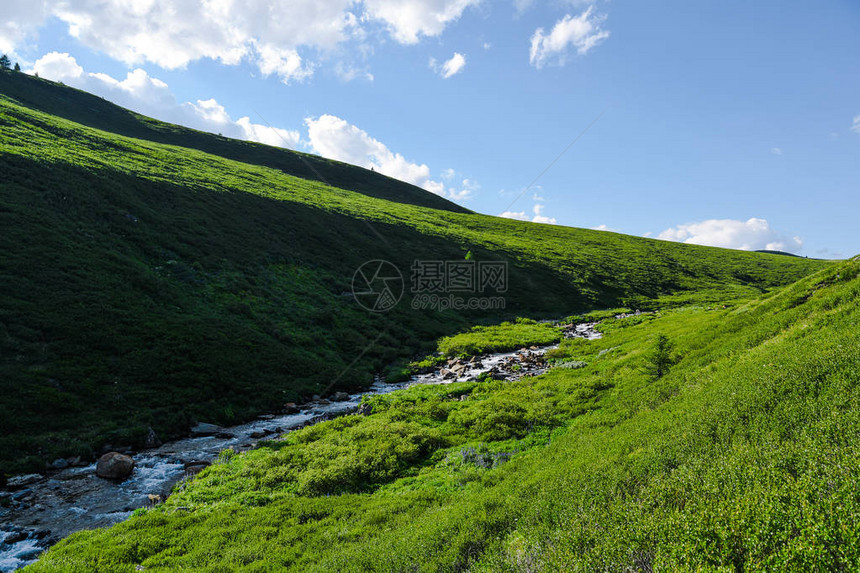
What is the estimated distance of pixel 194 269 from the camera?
33.4 m

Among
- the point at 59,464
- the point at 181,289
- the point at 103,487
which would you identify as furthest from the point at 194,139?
the point at 103,487

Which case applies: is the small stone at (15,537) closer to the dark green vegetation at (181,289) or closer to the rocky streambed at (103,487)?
the rocky streambed at (103,487)

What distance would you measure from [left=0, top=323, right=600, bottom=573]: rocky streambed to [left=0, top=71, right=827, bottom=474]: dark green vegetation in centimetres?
123

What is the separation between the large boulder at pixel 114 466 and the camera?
14.1 metres

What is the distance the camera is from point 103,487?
1348 centimetres

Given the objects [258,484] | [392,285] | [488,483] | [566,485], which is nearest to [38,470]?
[258,484]

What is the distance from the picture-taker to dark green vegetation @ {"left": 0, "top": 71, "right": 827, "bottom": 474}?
59.7ft

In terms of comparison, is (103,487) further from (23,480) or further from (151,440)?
(151,440)

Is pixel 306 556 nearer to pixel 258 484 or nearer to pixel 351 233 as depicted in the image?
pixel 258 484

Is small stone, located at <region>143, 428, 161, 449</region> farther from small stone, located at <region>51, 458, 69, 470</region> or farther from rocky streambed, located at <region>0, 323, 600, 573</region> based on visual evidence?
small stone, located at <region>51, 458, 69, 470</region>

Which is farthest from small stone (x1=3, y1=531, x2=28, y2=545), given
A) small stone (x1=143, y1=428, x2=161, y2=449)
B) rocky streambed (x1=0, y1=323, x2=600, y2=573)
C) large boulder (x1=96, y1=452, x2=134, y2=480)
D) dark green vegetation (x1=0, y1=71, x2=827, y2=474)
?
small stone (x1=143, y1=428, x2=161, y2=449)

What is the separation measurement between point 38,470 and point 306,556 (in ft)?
41.5

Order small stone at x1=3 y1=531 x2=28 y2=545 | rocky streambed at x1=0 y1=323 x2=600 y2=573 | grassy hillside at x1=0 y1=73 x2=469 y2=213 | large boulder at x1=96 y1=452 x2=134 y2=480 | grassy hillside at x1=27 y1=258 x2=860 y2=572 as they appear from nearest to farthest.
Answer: grassy hillside at x1=27 y1=258 x2=860 y2=572
small stone at x1=3 y1=531 x2=28 y2=545
rocky streambed at x1=0 y1=323 x2=600 y2=573
large boulder at x1=96 y1=452 x2=134 y2=480
grassy hillside at x1=0 y1=73 x2=469 y2=213

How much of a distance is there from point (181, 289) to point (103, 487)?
19.9m
